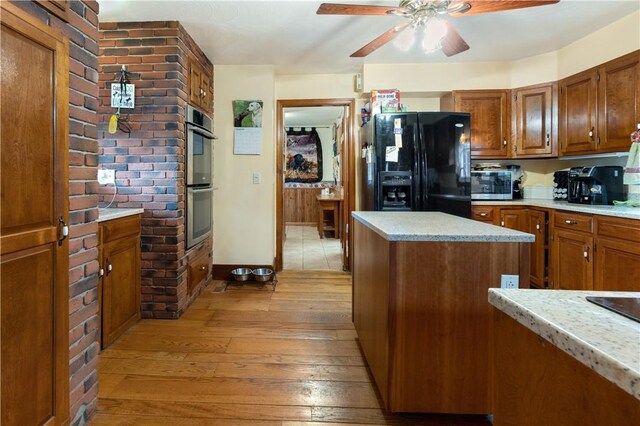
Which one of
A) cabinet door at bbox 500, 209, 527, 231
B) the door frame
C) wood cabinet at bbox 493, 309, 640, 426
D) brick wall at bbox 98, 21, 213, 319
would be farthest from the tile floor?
wood cabinet at bbox 493, 309, 640, 426

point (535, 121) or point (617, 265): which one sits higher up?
point (535, 121)

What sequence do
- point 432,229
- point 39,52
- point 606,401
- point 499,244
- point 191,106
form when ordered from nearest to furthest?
point 606,401 < point 39,52 < point 499,244 < point 432,229 < point 191,106

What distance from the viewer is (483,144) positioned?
3508mm

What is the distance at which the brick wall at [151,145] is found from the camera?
2.54 meters

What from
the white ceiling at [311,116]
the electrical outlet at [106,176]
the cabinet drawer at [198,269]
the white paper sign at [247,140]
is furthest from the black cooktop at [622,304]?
the white ceiling at [311,116]

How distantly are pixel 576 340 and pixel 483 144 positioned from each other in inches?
136

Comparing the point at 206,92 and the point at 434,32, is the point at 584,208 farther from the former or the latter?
the point at 206,92

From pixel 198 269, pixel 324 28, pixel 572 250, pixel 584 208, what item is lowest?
pixel 198 269

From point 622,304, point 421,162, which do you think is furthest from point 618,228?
point 622,304

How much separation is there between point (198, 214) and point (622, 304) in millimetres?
2952

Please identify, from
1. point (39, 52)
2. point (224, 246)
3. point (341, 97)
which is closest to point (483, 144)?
point (341, 97)

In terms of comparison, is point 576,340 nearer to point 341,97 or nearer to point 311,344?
point 311,344

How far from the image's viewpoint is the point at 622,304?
1.94ft

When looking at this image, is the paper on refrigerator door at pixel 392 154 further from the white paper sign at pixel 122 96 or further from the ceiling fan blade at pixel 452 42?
the white paper sign at pixel 122 96
